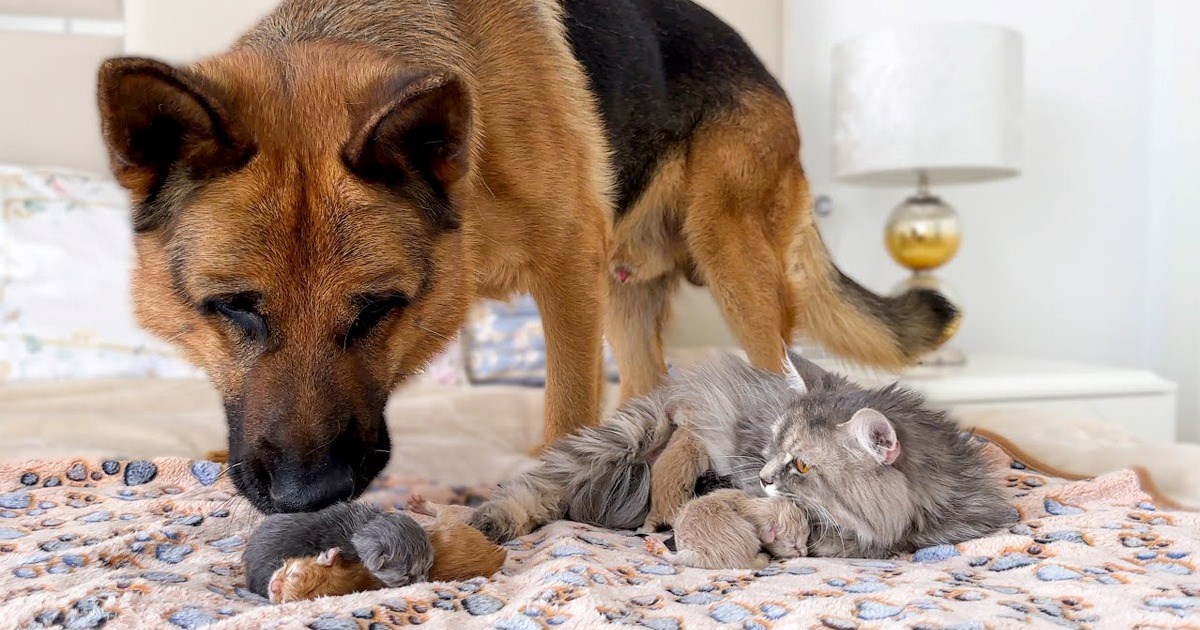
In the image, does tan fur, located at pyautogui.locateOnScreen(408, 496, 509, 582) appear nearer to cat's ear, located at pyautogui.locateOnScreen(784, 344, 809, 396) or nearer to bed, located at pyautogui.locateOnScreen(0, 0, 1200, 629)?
bed, located at pyautogui.locateOnScreen(0, 0, 1200, 629)

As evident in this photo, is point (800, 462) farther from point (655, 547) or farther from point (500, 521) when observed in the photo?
point (500, 521)

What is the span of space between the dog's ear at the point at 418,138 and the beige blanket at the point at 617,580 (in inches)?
18.6

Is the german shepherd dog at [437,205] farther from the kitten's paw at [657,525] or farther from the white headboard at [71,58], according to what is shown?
the white headboard at [71,58]

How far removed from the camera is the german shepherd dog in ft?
3.13

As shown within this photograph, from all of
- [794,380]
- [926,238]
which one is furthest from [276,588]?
[926,238]

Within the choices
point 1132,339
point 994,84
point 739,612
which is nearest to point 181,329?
point 739,612

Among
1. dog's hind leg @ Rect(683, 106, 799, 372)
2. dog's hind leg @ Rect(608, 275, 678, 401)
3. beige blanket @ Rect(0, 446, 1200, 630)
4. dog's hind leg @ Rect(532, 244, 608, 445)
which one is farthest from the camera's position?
dog's hind leg @ Rect(608, 275, 678, 401)

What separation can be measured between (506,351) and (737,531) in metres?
1.80

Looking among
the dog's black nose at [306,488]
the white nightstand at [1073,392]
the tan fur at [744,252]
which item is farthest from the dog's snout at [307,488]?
the white nightstand at [1073,392]

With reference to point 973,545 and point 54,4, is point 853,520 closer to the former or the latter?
point 973,545

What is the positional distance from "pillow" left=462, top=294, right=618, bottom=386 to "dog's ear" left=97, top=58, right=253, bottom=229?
1730 mm

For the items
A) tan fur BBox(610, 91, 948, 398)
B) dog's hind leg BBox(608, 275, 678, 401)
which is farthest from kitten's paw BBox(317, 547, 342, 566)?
dog's hind leg BBox(608, 275, 678, 401)

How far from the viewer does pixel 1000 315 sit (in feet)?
12.0

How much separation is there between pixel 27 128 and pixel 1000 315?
3779mm
